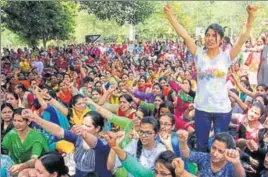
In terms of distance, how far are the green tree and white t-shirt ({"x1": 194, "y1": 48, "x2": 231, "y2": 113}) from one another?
163 inches

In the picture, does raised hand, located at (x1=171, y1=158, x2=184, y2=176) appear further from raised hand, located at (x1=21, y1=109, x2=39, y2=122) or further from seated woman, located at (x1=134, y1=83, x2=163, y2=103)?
seated woman, located at (x1=134, y1=83, x2=163, y2=103)

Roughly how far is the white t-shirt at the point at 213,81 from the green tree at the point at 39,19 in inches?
163

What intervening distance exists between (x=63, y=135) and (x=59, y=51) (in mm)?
6233

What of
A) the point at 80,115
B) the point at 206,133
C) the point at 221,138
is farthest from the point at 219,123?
the point at 80,115

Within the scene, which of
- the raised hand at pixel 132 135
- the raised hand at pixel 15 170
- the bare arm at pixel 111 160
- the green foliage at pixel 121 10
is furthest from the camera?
the green foliage at pixel 121 10

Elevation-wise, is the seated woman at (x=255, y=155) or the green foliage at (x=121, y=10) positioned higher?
the green foliage at (x=121, y=10)

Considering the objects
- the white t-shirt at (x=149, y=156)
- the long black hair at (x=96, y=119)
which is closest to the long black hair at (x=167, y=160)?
the white t-shirt at (x=149, y=156)

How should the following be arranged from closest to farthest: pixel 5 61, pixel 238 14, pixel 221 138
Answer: pixel 221 138 → pixel 5 61 → pixel 238 14

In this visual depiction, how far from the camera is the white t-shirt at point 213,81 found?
2822mm

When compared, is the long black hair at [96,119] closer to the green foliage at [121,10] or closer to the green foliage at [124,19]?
the green foliage at [124,19]

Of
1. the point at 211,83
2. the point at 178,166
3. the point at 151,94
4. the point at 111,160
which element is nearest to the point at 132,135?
the point at 111,160

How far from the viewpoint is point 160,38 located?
8938 millimetres

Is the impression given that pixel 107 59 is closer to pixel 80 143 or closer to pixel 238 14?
pixel 238 14

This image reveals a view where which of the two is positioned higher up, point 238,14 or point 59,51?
point 238,14
